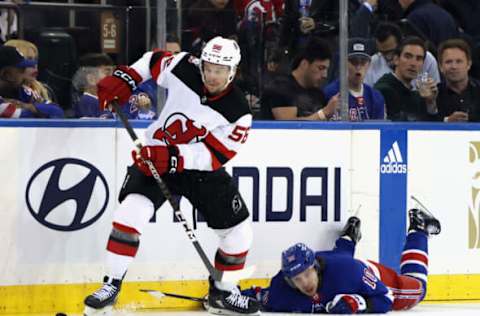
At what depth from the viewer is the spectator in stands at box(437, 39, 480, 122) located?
701cm

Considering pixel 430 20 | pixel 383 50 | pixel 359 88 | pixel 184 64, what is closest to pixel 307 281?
pixel 359 88

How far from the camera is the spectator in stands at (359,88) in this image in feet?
22.3

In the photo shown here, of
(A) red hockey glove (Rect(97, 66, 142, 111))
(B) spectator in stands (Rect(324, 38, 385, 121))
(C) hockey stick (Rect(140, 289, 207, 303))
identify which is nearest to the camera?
(A) red hockey glove (Rect(97, 66, 142, 111))

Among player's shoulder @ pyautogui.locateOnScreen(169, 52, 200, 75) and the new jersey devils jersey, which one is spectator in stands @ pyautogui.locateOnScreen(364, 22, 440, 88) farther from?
player's shoulder @ pyautogui.locateOnScreen(169, 52, 200, 75)

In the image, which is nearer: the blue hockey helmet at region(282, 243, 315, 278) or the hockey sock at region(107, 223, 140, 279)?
the hockey sock at region(107, 223, 140, 279)

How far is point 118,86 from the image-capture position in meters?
5.99

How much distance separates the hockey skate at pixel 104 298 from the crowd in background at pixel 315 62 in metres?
0.87

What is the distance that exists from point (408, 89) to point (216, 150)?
1.44m

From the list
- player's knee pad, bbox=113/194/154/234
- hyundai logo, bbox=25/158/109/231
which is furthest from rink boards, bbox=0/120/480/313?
player's knee pad, bbox=113/194/154/234

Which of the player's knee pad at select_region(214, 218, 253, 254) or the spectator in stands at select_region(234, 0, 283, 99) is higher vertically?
the spectator in stands at select_region(234, 0, 283, 99)

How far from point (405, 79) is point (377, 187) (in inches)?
22.6

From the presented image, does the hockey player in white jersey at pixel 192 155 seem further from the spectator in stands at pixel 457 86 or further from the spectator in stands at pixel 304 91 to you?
the spectator in stands at pixel 457 86

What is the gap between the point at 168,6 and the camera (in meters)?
6.38

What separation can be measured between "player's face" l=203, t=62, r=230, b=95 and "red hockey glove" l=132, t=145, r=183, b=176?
1.13ft
